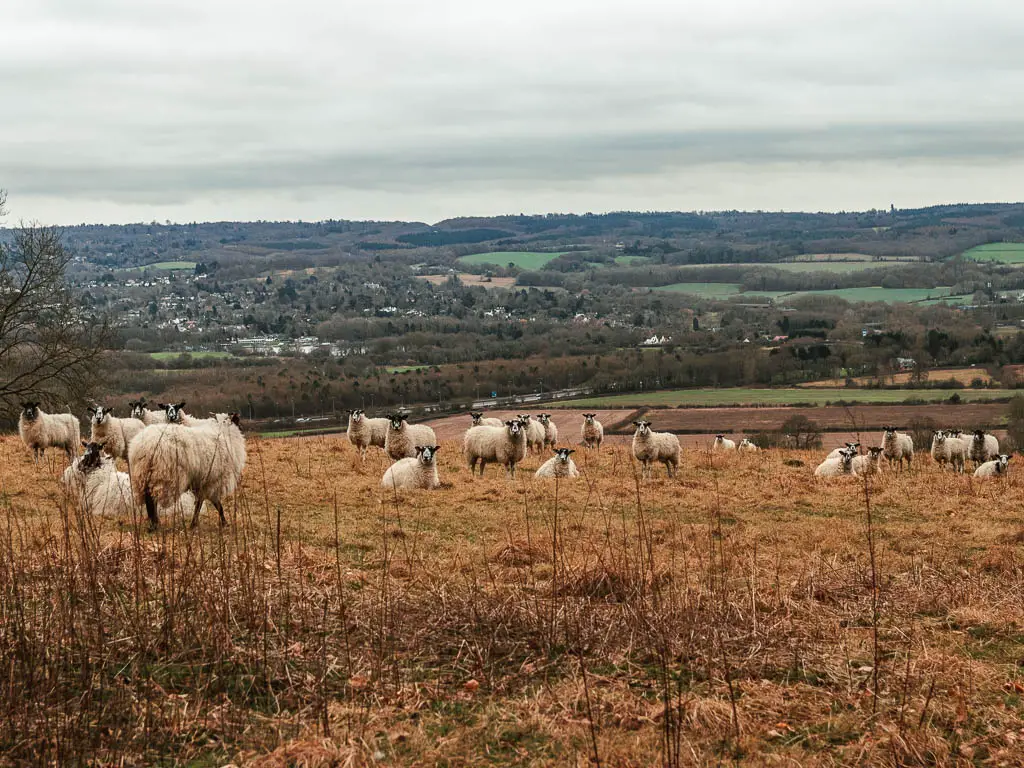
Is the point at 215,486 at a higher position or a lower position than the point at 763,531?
higher

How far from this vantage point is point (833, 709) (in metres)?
7.01

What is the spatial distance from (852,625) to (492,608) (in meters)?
3.75

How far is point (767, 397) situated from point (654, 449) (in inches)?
2343

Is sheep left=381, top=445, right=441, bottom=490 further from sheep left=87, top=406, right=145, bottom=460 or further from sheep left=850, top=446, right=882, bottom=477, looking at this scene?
sheep left=850, top=446, right=882, bottom=477

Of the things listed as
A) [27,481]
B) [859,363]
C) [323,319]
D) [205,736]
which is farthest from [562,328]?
[205,736]

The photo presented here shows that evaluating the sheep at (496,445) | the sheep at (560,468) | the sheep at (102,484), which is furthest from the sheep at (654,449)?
the sheep at (102,484)

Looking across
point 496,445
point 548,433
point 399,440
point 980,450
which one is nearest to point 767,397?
point 980,450

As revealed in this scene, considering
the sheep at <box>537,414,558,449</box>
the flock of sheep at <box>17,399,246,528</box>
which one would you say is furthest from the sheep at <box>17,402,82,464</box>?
the sheep at <box>537,414,558,449</box>

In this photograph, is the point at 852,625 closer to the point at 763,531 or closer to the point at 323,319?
the point at 763,531

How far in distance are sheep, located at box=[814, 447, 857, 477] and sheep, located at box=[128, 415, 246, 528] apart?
54.4 ft

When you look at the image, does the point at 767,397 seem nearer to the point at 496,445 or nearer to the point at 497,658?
the point at 496,445

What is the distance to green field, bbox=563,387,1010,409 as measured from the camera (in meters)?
73.7

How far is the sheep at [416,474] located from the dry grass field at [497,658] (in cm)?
669

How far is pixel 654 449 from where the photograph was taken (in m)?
24.4
